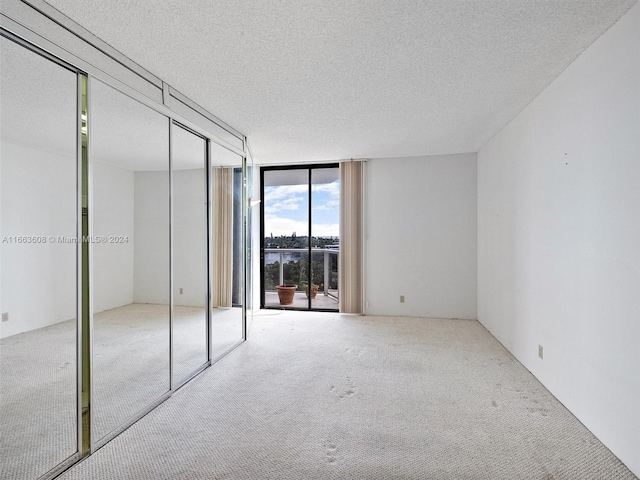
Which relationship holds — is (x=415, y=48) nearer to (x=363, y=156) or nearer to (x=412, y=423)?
(x=412, y=423)

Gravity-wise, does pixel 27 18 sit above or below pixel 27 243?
above

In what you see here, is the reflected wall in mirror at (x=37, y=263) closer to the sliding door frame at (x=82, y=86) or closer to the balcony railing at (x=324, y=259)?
the sliding door frame at (x=82, y=86)

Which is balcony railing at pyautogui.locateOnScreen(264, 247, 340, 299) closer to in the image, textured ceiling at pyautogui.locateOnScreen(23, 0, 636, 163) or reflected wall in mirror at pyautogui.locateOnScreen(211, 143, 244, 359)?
reflected wall in mirror at pyautogui.locateOnScreen(211, 143, 244, 359)

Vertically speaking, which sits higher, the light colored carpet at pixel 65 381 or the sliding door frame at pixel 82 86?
the sliding door frame at pixel 82 86

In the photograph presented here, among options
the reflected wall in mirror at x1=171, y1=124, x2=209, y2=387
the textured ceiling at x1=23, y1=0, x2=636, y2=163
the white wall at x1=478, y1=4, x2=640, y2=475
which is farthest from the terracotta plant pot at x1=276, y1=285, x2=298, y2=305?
the white wall at x1=478, y1=4, x2=640, y2=475

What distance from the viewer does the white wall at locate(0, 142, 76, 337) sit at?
177 cm

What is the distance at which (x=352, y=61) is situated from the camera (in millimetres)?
2508

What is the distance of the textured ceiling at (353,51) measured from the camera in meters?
1.92

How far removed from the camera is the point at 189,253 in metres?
3.26

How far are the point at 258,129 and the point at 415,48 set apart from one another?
220 cm

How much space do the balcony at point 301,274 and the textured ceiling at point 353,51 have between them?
277cm

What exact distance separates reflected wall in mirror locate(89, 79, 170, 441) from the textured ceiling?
45 centimetres

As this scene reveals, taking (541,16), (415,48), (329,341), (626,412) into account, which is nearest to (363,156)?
(329,341)

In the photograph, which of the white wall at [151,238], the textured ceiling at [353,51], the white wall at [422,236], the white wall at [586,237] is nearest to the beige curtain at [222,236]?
the textured ceiling at [353,51]
